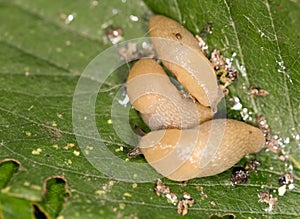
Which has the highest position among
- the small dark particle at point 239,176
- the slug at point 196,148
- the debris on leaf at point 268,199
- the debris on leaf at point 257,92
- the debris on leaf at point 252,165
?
the debris on leaf at point 257,92

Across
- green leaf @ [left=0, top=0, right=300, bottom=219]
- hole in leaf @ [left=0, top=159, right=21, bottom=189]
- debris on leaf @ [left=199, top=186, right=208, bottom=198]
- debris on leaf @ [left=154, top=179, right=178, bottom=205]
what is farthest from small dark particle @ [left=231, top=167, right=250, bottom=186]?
hole in leaf @ [left=0, top=159, right=21, bottom=189]

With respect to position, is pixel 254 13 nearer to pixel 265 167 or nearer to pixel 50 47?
pixel 265 167

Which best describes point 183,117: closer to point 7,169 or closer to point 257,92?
point 257,92

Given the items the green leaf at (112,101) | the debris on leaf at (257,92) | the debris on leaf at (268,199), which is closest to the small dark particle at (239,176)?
the green leaf at (112,101)

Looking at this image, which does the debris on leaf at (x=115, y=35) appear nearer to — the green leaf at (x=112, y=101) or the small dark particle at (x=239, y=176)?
the green leaf at (x=112, y=101)

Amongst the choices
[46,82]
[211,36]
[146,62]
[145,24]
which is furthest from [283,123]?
[46,82]

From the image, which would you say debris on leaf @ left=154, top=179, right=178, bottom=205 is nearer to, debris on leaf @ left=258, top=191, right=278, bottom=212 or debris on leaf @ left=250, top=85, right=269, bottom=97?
debris on leaf @ left=258, top=191, right=278, bottom=212

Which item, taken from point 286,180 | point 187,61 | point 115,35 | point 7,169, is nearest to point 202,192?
point 286,180
